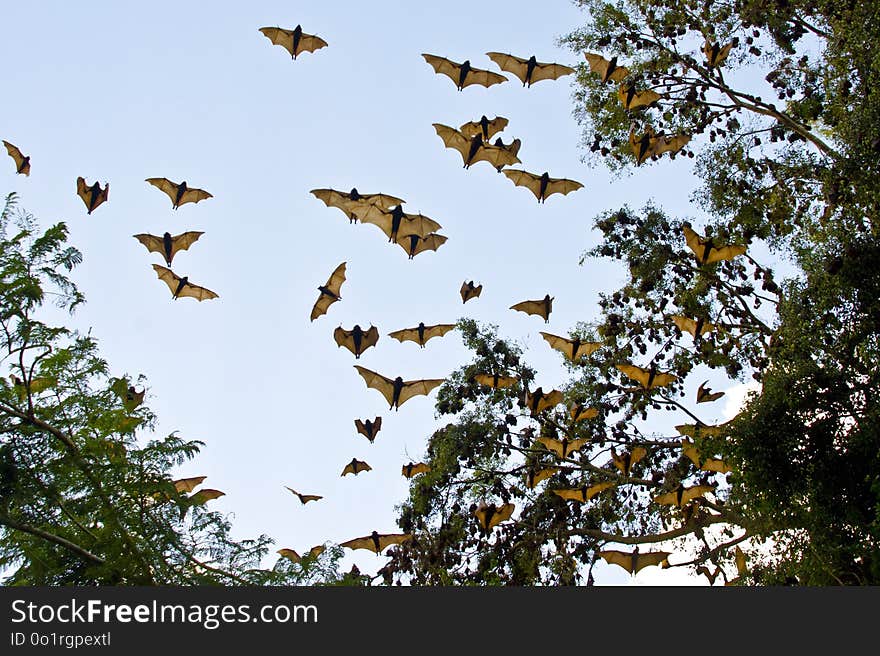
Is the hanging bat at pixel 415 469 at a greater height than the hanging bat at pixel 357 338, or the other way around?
the hanging bat at pixel 357 338

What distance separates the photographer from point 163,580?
752 centimetres

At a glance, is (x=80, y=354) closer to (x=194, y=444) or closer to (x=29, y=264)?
(x=29, y=264)

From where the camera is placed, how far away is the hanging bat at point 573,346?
13188mm

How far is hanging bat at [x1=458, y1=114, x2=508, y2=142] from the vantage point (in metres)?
12.0

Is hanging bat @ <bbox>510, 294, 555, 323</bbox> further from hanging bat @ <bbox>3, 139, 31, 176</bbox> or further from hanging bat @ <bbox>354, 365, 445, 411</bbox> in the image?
hanging bat @ <bbox>3, 139, 31, 176</bbox>

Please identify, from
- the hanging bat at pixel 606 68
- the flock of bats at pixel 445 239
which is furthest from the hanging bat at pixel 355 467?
the hanging bat at pixel 606 68

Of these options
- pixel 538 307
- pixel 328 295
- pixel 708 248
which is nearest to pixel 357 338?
pixel 328 295

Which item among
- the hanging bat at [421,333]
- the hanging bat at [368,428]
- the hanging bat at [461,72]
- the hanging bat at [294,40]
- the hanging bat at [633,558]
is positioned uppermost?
the hanging bat at [294,40]

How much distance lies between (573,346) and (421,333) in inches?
94.9

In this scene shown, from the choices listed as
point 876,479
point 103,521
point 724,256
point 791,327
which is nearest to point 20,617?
point 103,521

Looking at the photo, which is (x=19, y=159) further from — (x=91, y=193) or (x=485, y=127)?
(x=485, y=127)

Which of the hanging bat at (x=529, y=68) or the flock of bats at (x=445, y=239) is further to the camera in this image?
the hanging bat at (x=529, y=68)

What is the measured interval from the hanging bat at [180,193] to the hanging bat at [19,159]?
5.71 feet

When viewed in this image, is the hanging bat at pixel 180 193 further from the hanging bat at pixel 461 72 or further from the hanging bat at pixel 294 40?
the hanging bat at pixel 461 72
